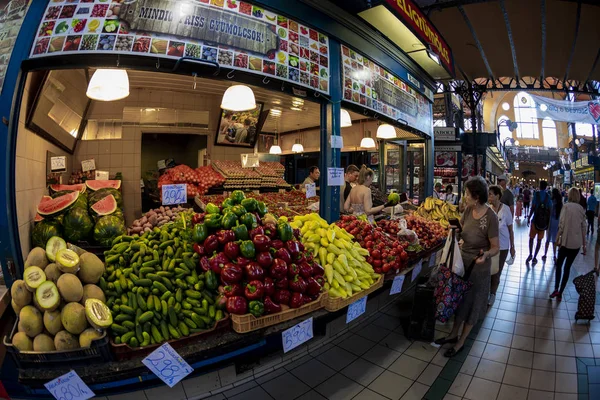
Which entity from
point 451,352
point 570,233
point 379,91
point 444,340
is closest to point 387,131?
point 379,91

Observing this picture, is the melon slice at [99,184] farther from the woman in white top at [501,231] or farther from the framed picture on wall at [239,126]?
the woman in white top at [501,231]

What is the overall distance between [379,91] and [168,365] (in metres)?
5.36

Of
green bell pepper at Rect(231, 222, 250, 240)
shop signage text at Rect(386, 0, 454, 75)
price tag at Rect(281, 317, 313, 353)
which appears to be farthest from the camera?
shop signage text at Rect(386, 0, 454, 75)

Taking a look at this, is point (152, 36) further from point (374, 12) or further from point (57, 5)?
point (374, 12)

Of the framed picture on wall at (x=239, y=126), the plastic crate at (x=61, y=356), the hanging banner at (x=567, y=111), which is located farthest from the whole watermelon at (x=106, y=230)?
the hanging banner at (x=567, y=111)

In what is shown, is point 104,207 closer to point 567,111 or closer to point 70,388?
point 70,388

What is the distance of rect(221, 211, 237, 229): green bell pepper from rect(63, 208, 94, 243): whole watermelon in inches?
87.2

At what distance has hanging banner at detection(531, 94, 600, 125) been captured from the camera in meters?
11.7

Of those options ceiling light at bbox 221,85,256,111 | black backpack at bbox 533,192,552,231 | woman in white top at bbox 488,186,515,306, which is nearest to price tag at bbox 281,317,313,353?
ceiling light at bbox 221,85,256,111

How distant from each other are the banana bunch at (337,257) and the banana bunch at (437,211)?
13.3ft

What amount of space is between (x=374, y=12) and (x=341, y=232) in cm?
344

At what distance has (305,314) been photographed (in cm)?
240

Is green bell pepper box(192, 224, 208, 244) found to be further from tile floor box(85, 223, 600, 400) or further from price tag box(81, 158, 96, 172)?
price tag box(81, 158, 96, 172)

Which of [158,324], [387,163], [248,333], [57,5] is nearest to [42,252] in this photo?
[158,324]
